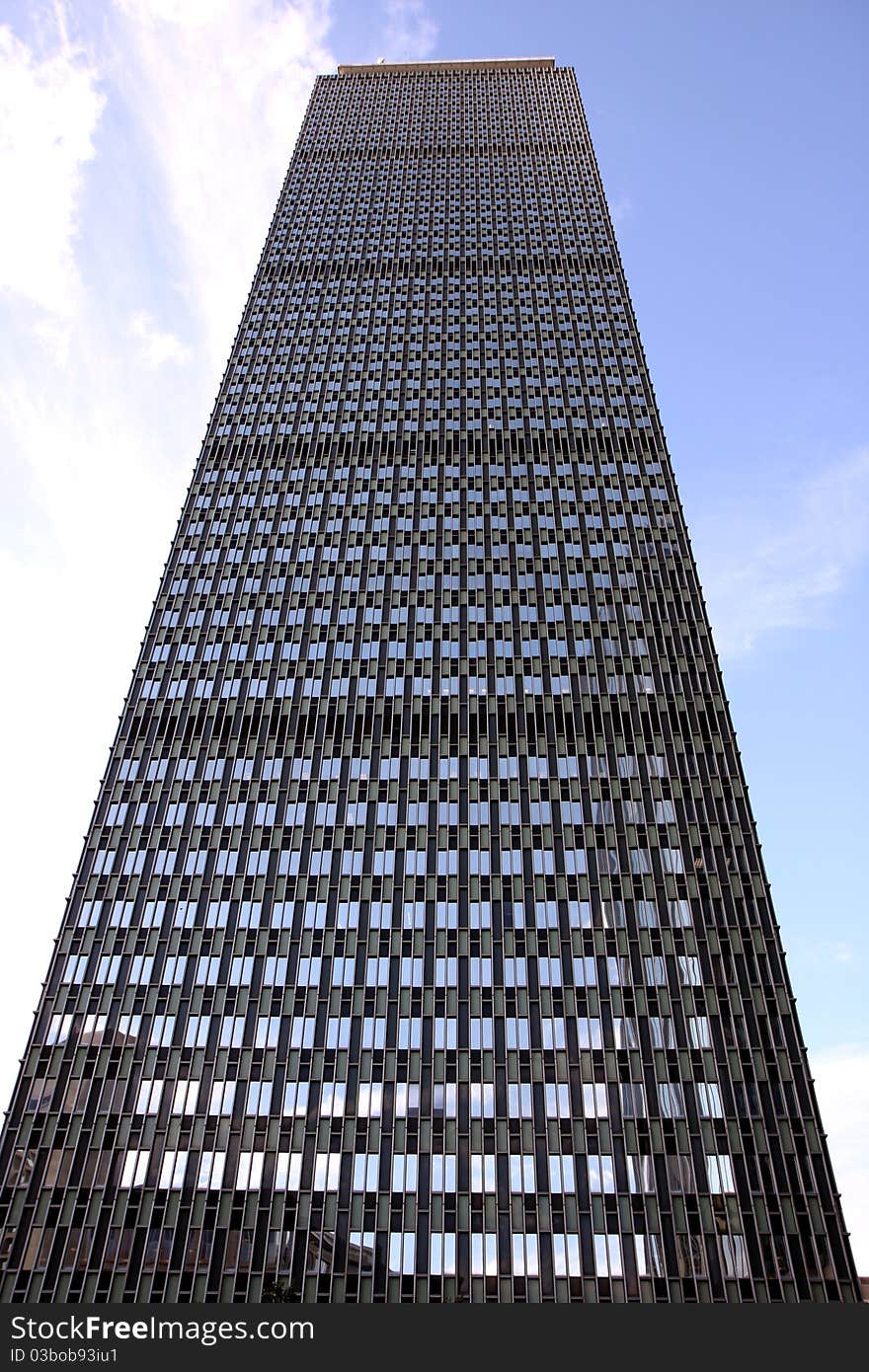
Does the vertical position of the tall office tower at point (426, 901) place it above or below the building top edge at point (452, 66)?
below

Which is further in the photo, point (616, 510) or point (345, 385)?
→ point (345, 385)

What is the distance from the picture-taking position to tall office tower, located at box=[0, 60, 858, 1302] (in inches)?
2073

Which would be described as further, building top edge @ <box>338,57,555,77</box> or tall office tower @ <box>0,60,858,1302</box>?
building top edge @ <box>338,57,555,77</box>

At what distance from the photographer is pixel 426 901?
65.5 meters

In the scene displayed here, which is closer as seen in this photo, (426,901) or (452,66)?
(426,901)

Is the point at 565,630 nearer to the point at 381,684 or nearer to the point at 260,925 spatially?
the point at 381,684

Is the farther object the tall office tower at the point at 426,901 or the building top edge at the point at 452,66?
the building top edge at the point at 452,66

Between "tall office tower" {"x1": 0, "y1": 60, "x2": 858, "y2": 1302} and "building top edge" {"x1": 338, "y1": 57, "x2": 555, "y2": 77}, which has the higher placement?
"building top edge" {"x1": 338, "y1": 57, "x2": 555, "y2": 77}

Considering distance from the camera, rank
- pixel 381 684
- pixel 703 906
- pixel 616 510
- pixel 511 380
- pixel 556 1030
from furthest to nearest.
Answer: pixel 511 380 < pixel 616 510 < pixel 381 684 < pixel 703 906 < pixel 556 1030

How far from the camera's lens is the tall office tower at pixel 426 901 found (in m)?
52.7

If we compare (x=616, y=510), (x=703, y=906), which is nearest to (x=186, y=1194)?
(x=703, y=906)

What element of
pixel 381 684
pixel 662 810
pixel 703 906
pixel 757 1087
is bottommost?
pixel 757 1087

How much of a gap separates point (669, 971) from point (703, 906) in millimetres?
5504

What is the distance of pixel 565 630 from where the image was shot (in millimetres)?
80062
